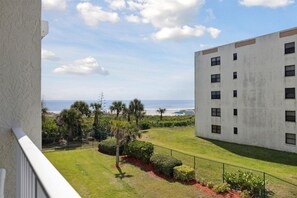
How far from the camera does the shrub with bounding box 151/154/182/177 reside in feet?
46.3

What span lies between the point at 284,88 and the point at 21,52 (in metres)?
20.7

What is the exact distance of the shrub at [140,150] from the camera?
16.7 m

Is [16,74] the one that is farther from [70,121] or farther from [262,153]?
[70,121]

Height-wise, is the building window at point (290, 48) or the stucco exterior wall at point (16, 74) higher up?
the building window at point (290, 48)

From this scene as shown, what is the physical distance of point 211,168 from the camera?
1438cm

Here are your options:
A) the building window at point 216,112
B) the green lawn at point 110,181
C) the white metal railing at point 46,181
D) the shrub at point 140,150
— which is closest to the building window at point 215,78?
the building window at point 216,112

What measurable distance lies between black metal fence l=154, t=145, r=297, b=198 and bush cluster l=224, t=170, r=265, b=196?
0.73 feet

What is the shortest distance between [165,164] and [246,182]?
4.49 meters

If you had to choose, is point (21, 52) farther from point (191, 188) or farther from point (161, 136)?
point (161, 136)

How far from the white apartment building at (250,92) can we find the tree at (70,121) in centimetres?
1321

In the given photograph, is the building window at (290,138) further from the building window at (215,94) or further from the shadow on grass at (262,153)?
the building window at (215,94)

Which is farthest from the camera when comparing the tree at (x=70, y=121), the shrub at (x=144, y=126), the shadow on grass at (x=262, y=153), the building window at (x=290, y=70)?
the shrub at (x=144, y=126)

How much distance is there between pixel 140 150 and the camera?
16984mm

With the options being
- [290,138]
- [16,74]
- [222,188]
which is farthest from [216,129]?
[16,74]
